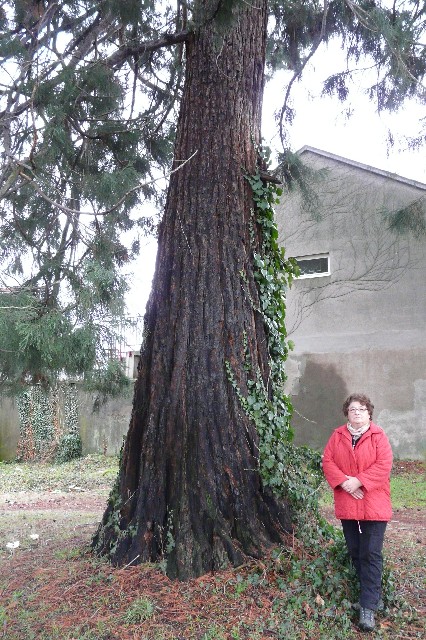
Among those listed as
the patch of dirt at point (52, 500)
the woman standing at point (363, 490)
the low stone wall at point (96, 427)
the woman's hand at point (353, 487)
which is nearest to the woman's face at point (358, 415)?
the woman standing at point (363, 490)

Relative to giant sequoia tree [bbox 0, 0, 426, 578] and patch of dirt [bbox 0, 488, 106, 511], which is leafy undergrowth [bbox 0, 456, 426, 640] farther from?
patch of dirt [bbox 0, 488, 106, 511]

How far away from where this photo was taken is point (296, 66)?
26.2 ft

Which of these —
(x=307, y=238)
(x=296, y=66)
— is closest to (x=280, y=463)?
(x=296, y=66)

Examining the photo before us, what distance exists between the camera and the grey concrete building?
1271 centimetres

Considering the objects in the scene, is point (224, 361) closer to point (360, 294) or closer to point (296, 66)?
point (296, 66)

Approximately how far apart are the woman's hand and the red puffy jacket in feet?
0.07

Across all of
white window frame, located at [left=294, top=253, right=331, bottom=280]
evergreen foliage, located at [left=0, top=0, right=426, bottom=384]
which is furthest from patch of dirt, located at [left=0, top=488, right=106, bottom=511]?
white window frame, located at [left=294, top=253, right=331, bottom=280]

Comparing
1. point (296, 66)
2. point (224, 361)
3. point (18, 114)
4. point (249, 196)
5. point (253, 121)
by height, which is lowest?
point (224, 361)

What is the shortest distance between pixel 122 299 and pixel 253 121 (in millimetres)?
1943

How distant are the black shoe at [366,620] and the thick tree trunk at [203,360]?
0.71m

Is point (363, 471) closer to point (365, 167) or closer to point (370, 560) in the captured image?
point (370, 560)

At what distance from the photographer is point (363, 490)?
399 centimetres

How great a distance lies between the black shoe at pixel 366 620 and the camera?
3805 mm

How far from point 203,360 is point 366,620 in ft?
6.38
